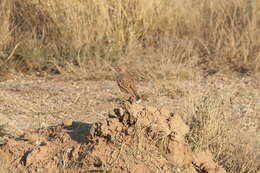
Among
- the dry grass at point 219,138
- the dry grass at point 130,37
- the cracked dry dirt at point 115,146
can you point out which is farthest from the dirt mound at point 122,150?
the dry grass at point 130,37

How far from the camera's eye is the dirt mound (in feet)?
14.6

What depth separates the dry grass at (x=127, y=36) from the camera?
841cm

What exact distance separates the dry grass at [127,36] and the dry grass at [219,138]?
2.74 metres

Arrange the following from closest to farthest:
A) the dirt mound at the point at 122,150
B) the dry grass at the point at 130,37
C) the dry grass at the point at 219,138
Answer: the dirt mound at the point at 122,150 < the dry grass at the point at 219,138 < the dry grass at the point at 130,37

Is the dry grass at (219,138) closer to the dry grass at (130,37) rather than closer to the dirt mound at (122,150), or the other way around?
the dirt mound at (122,150)

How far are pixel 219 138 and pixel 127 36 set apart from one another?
417cm

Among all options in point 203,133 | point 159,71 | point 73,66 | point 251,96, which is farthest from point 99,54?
point 203,133

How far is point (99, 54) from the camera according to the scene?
8.49 metres

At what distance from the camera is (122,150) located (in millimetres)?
4488

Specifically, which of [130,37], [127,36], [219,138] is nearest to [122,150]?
[219,138]

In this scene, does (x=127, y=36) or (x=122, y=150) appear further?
(x=127, y=36)

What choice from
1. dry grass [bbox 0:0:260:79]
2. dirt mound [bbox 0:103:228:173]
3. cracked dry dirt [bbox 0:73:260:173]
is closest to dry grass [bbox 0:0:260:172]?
dry grass [bbox 0:0:260:79]

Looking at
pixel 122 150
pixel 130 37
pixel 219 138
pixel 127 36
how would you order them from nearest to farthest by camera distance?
pixel 122 150, pixel 219 138, pixel 130 37, pixel 127 36

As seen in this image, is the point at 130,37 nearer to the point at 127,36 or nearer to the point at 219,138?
the point at 127,36
